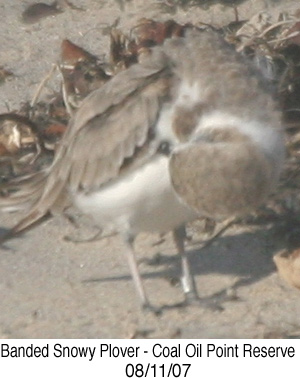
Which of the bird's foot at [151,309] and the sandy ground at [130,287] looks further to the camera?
the bird's foot at [151,309]

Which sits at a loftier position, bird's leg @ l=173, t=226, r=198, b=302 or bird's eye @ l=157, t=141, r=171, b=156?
bird's eye @ l=157, t=141, r=171, b=156

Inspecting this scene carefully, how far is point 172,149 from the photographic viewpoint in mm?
5582

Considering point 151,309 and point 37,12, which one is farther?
point 37,12

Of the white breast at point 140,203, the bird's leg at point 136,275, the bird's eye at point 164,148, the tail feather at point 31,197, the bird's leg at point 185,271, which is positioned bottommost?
the bird's leg at point 185,271

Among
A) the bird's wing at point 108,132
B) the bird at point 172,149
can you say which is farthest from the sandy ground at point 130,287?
the bird's wing at point 108,132

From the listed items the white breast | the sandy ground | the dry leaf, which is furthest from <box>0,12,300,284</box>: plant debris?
the white breast

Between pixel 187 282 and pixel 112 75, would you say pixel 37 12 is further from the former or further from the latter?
pixel 187 282

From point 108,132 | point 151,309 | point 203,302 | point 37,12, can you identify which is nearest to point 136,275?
point 151,309

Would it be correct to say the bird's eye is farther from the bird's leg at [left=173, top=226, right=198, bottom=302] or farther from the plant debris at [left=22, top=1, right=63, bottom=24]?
the plant debris at [left=22, top=1, right=63, bottom=24]

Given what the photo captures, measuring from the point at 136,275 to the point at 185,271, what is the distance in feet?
0.83

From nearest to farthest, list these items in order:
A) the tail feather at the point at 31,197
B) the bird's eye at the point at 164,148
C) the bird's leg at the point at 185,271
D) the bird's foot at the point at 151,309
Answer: the bird's eye at the point at 164,148 → the bird's foot at the point at 151,309 → the bird's leg at the point at 185,271 → the tail feather at the point at 31,197

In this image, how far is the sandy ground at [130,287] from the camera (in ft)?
18.9

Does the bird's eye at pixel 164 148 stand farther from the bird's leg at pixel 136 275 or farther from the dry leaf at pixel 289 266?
the dry leaf at pixel 289 266

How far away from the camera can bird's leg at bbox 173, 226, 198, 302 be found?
19.7 ft
